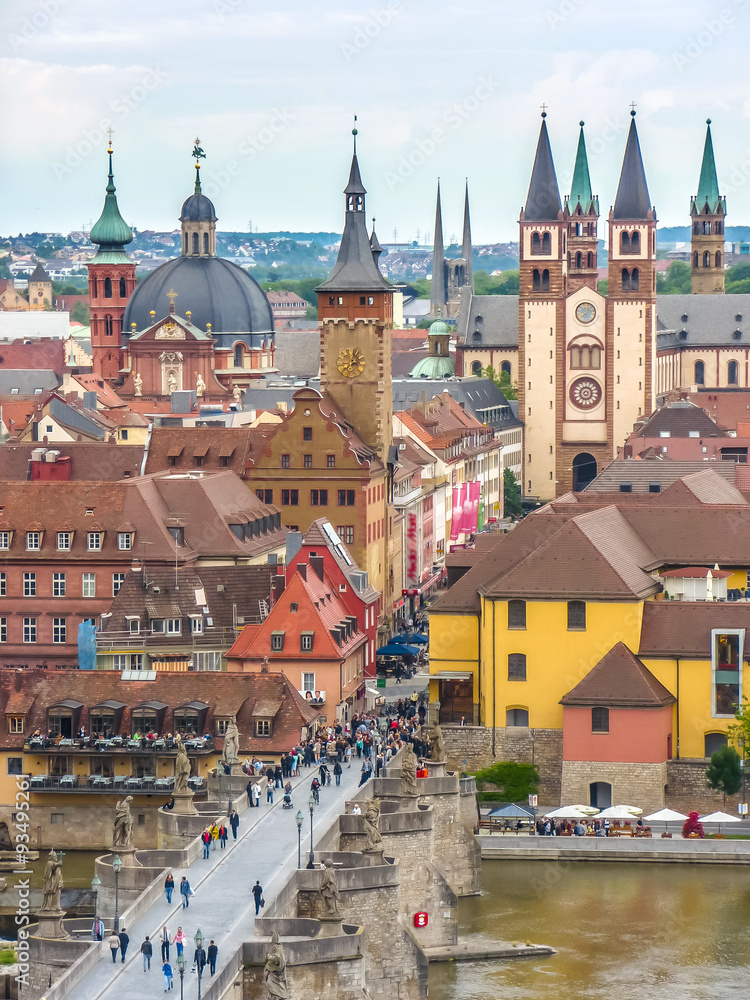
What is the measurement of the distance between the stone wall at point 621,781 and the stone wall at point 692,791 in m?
0.34

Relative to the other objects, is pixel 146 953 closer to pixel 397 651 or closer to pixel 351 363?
pixel 397 651

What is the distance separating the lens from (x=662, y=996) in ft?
223

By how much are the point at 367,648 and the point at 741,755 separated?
863 inches

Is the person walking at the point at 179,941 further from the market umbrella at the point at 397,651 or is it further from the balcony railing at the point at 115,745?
the market umbrella at the point at 397,651

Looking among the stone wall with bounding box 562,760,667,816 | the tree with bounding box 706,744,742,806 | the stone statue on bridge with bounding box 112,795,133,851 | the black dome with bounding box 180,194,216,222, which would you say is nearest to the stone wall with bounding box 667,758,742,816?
the stone wall with bounding box 562,760,667,816

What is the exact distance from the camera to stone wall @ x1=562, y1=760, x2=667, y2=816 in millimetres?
87562

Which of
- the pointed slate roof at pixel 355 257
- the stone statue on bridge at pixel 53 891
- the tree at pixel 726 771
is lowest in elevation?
the stone statue on bridge at pixel 53 891

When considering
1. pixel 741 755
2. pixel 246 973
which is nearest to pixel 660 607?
pixel 741 755

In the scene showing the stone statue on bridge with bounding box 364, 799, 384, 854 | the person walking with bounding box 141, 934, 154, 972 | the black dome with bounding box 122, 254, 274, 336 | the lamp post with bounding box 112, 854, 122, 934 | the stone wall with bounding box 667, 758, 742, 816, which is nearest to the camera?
the person walking with bounding box 141, 934, 154, 972

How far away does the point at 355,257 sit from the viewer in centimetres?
13162

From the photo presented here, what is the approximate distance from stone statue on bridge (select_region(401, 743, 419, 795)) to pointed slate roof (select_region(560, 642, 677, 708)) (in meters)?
11.2

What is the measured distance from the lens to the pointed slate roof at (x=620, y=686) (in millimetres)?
87562

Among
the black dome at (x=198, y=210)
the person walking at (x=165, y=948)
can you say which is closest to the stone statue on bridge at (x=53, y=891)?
the person walking at (x=165, y=948)

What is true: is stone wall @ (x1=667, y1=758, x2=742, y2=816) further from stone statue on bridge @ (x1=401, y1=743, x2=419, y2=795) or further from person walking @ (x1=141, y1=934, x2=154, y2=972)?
person walking @ (x1=141, y1=934, x2=154, y2=972)
